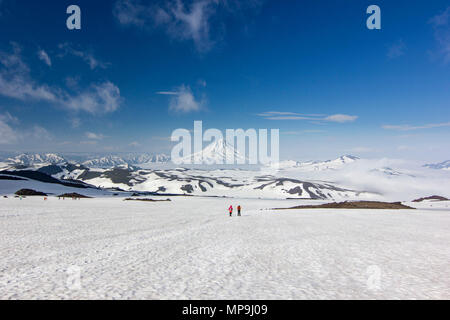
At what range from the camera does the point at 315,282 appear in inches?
336

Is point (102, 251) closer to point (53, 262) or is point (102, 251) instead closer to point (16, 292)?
point (53, 262)

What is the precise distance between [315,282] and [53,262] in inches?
422

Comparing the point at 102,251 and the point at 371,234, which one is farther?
the point at 371,234

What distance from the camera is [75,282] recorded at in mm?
8148

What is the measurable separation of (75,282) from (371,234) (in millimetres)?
19519

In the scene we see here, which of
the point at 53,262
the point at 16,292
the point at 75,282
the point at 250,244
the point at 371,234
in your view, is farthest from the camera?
the point at 371,234

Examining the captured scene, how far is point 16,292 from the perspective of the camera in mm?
7246
